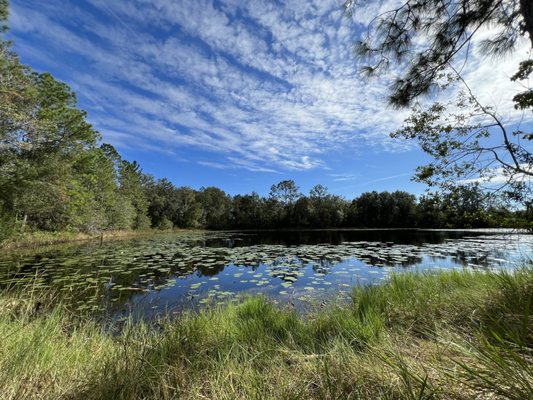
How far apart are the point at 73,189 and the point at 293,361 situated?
2469cm

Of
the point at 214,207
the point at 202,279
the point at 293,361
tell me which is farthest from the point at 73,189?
the point at 214,207

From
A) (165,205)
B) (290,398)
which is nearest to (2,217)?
(290,398)

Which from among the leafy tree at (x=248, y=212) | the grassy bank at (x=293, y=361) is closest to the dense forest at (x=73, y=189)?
the grassy bank at (x=293, y=361)

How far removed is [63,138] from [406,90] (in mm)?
23831

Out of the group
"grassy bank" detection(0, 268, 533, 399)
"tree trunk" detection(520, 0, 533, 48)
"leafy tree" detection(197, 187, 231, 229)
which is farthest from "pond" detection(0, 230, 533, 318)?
"leafy tree" detection(197, 187, 231, 229)

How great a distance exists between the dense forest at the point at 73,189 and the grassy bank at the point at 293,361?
1.46 meters

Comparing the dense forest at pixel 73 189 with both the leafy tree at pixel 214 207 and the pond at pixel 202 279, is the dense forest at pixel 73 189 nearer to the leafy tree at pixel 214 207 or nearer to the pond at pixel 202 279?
the pond at pixel 202 279

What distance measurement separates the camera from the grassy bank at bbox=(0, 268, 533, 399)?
1.41 meters

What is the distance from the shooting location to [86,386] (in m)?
2.02

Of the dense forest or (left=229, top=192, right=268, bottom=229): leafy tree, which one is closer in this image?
the dense forest

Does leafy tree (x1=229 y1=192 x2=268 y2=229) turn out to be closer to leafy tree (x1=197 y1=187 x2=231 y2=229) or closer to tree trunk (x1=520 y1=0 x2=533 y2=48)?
leafy tree (x1=197 y1=187 x2=231 y2=229)

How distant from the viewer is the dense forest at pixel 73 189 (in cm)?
475

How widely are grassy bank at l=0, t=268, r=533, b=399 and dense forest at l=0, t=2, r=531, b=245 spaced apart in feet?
4.79

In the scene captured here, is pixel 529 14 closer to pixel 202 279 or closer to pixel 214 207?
pixel 202 279
